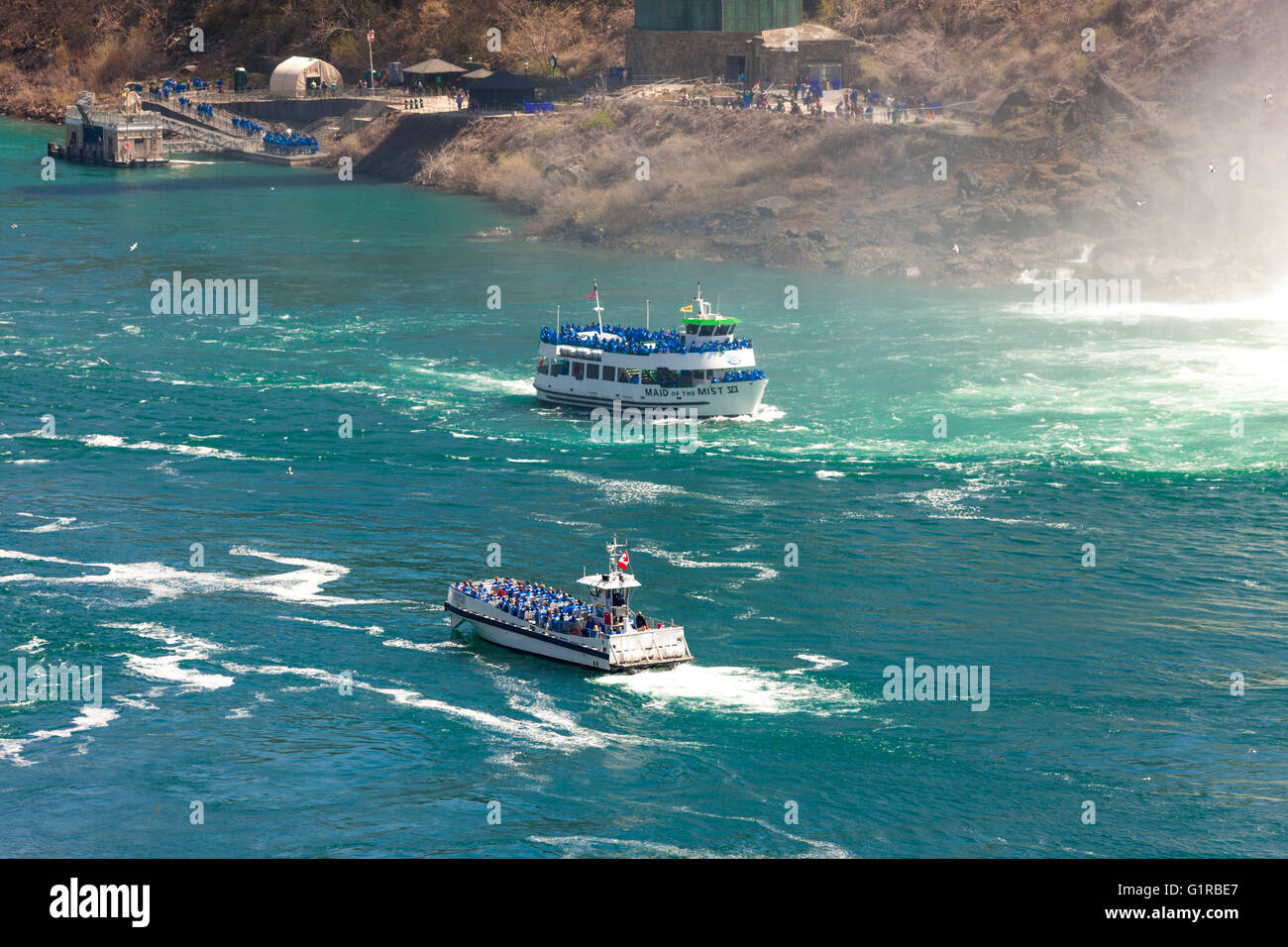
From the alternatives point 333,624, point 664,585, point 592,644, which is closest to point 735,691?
point 592,644

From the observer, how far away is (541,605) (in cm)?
7469

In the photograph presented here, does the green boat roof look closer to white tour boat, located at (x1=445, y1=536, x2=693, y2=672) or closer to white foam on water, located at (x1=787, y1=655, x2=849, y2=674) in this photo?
white tour boat, located at (x1=445, y1=536, x2=693, y2=672)

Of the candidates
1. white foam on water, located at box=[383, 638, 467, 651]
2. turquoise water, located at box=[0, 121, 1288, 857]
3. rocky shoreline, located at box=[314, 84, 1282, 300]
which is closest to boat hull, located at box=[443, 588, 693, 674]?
turquoise water, located at box=[0, 121, 1288, 857]

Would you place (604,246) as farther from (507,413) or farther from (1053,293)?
(507,413)

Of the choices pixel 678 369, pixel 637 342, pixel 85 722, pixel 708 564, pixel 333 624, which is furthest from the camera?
pixel 637 342

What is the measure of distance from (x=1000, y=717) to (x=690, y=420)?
4720 cm

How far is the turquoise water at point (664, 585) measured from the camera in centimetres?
6097

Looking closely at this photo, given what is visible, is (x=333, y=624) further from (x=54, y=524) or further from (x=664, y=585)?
(x=54, y=524)

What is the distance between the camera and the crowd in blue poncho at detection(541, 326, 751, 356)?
366 ft

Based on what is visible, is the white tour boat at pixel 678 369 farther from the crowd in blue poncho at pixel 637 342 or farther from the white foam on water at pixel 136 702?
the white foam on water at pixel 136 702

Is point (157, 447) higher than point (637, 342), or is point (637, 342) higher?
point (637, 342)

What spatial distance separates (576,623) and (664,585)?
10.0 m

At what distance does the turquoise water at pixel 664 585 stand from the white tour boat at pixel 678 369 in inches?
83.1
